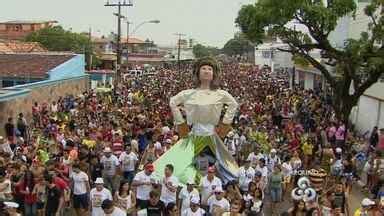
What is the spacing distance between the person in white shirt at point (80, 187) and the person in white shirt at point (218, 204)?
8.34 ft

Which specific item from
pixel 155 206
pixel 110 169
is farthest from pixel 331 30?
pixel 155 206

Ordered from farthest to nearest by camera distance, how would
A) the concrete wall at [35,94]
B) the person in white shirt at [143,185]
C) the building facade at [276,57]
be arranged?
the building facade at [276,57]
the concrete wall at [35,94]
the person in white shirt at [143,185]

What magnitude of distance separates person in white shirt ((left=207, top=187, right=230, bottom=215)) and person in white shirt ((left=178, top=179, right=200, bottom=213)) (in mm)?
247

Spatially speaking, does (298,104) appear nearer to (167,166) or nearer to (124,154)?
(124,154)

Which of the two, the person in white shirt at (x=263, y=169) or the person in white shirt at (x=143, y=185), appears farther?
the person in white shirt at (x=263, y=169)

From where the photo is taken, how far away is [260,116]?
2516 cm

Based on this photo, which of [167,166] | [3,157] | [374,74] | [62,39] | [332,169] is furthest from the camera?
[62,39]

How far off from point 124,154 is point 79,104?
15037mm

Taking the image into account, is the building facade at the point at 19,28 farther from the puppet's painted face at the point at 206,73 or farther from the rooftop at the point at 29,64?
the puppet's painted face at the point at 206,73

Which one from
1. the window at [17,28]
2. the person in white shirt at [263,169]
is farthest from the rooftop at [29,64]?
the window at [17,28]

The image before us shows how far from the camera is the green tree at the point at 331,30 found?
21719mm

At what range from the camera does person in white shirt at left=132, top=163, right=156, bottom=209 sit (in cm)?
1073

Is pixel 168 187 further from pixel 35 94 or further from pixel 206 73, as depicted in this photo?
pixel 35 94

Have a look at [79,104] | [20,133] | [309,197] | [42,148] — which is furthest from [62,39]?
[309,197]
